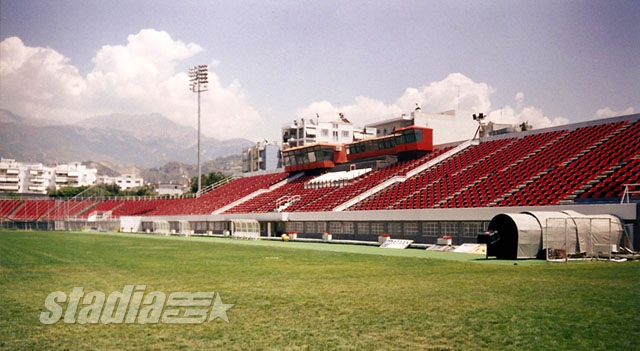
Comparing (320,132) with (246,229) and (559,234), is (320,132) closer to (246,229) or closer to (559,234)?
(246,229)

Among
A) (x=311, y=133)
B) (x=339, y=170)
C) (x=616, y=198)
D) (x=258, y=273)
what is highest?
(x=311, y=133)

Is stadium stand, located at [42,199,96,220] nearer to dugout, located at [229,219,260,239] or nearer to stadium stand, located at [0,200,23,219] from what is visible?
stadium stand, located at [0,200,23,219]

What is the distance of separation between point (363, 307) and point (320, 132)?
13526cm

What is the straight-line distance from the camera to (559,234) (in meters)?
27.7

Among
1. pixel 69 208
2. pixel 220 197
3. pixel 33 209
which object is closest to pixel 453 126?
pixel 220 197

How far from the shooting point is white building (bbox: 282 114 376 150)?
148m

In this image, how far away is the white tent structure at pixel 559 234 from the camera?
1087 inches

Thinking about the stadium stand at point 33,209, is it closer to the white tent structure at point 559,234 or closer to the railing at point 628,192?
the white tent structure at point 559,234

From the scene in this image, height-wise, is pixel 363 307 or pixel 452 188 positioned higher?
pixel 452 188

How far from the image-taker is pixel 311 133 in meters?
148

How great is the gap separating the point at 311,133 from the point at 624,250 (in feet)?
401

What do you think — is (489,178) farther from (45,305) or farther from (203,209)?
(203,209)

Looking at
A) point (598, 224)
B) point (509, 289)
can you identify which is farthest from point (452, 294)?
point (598, 224)

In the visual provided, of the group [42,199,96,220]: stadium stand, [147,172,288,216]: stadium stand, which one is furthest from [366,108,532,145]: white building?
[42,199,96,220]: stadium stand
